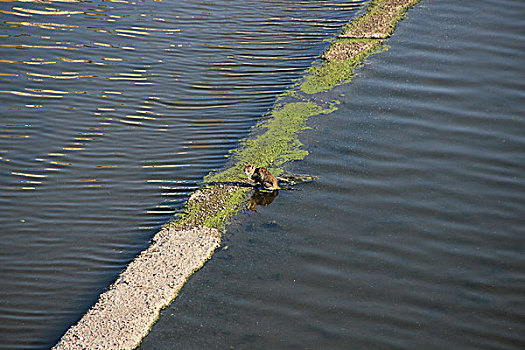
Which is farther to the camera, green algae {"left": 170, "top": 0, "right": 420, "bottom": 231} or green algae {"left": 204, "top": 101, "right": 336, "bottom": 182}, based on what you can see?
green algae {"left": 204, "top": 101, "right": 336, "bottom": 182}

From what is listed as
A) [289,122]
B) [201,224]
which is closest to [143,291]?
[201,224]

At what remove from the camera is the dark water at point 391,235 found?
5238mm

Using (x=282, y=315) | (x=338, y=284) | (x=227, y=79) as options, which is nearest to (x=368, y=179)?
(x=338, y=284)

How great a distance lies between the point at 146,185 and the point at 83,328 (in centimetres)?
241

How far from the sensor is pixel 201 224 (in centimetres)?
644

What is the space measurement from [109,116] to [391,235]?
4487mm

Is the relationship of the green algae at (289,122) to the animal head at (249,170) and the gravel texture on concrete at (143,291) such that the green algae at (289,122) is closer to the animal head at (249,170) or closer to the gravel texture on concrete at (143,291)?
the animal head at (249,170)

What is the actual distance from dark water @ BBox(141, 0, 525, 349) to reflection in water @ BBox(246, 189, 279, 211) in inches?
3.3

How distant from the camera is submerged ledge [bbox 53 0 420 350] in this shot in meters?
5.16

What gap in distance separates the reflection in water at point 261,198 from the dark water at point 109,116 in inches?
30.4

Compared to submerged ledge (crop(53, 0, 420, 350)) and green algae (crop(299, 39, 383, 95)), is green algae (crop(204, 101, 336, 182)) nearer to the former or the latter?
submerged ledge (crop(53, 0, 420, 350))

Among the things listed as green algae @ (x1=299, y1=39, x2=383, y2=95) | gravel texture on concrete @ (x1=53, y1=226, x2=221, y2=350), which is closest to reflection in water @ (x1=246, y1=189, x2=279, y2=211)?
gravel texture on concrete @ (x1=53, y1=226, x2=221, y2=350)

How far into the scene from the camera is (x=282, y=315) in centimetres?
536

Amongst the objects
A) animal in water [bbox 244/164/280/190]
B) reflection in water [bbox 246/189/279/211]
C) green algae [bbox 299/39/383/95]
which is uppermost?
green algae [bbox 299/39/383/95]
